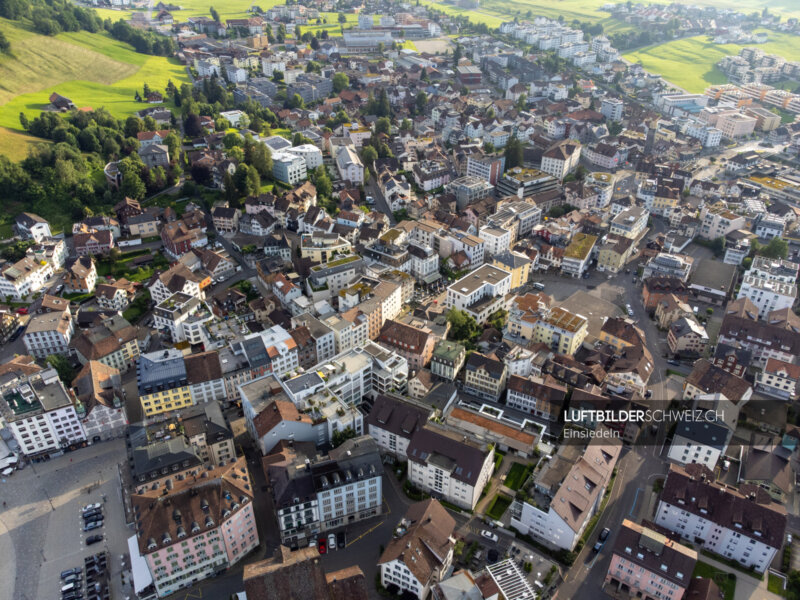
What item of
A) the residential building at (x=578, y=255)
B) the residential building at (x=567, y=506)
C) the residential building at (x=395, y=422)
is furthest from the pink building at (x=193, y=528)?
the residential building at (x=578, y=255)

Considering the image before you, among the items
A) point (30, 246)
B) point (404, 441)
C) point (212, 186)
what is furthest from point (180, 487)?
point (212, 186)

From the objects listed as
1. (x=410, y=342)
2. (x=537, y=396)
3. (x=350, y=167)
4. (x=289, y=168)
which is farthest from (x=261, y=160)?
(x=537, y=396)

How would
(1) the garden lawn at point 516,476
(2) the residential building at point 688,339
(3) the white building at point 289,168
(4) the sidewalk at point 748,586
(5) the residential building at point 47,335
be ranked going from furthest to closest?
(3) the white building at point 289,168, (2) the residential building at point 688,339, (5) the residential building at point 47,335, (1) the garden lawn at point 516,476, (4) the sidewalk at point 748,586

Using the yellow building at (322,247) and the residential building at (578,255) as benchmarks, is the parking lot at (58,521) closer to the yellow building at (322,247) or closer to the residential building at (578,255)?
the yellow building at (322,247)

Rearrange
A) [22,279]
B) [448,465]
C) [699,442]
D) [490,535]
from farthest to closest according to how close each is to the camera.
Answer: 1. [22,279]
2. [699,442]
3. [448,465]
4. [490,535]

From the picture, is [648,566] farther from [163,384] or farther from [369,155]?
[369,155]

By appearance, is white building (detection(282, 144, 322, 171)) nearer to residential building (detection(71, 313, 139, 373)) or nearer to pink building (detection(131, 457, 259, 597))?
residential building (detection(71, 313, 139, 373))
